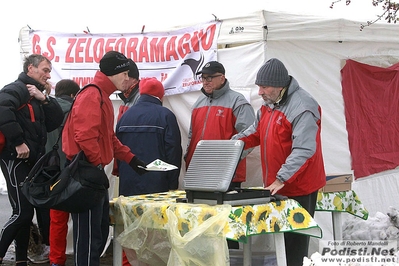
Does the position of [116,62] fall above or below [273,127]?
above

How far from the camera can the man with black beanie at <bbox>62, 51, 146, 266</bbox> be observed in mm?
4422

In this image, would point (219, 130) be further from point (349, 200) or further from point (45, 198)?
point (45, 198)

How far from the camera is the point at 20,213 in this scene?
17.5ft

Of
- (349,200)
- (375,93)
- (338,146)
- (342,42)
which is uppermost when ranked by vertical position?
(342,42)

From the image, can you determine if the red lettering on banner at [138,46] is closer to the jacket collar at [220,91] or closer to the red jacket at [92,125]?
the jacket collar at [220,91]

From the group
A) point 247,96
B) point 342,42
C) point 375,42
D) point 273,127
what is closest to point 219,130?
point 247,96

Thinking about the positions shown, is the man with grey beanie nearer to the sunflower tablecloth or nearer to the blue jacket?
the sunflower tablecloth

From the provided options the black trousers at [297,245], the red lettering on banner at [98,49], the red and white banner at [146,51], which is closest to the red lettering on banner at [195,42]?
the red and white banner at [146,51]

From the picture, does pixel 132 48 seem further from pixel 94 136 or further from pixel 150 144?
pixel 94 136

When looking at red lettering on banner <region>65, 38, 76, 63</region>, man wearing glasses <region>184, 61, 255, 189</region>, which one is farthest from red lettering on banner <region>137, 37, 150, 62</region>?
man wearing glasses <region>184, 61, 255, 189</region>

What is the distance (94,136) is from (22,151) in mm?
1114

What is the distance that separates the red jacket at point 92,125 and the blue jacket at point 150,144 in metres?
1.01

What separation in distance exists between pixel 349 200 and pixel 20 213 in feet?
9.17

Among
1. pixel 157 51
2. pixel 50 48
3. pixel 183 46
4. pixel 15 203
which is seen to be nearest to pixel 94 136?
pixel 15 203
